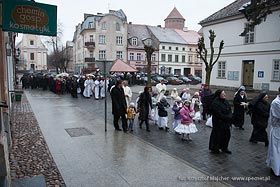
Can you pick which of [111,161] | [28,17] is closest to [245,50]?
[111,161]

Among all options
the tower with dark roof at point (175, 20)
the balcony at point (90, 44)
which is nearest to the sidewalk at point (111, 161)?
the balcony at point (90, 44)

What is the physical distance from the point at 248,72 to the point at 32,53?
218 ft

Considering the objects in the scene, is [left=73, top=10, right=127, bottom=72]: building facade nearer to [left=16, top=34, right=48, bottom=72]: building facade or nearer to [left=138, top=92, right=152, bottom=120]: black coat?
[left=16, top=34, right=48, bottom=72]: building facade

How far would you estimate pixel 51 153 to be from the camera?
21.6 ft

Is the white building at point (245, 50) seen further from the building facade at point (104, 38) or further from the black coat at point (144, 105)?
the building facade at point (104, 38)

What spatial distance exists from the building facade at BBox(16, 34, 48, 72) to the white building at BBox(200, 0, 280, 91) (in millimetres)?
59158

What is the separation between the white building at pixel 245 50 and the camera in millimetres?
23094

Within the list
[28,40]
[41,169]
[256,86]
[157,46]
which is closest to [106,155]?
[41,169]

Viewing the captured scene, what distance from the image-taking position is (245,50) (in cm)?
2577

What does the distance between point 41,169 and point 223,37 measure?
26826 mm

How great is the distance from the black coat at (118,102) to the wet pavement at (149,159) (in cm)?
76

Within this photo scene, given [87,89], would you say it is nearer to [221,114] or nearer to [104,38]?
[221,114]

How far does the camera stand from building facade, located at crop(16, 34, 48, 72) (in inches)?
2908

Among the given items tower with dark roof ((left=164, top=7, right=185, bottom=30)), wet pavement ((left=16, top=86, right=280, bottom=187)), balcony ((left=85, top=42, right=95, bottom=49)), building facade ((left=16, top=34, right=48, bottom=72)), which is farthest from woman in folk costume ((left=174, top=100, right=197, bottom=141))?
tower with dark roof ((left=164, top=7, right=185, bottom=30))
